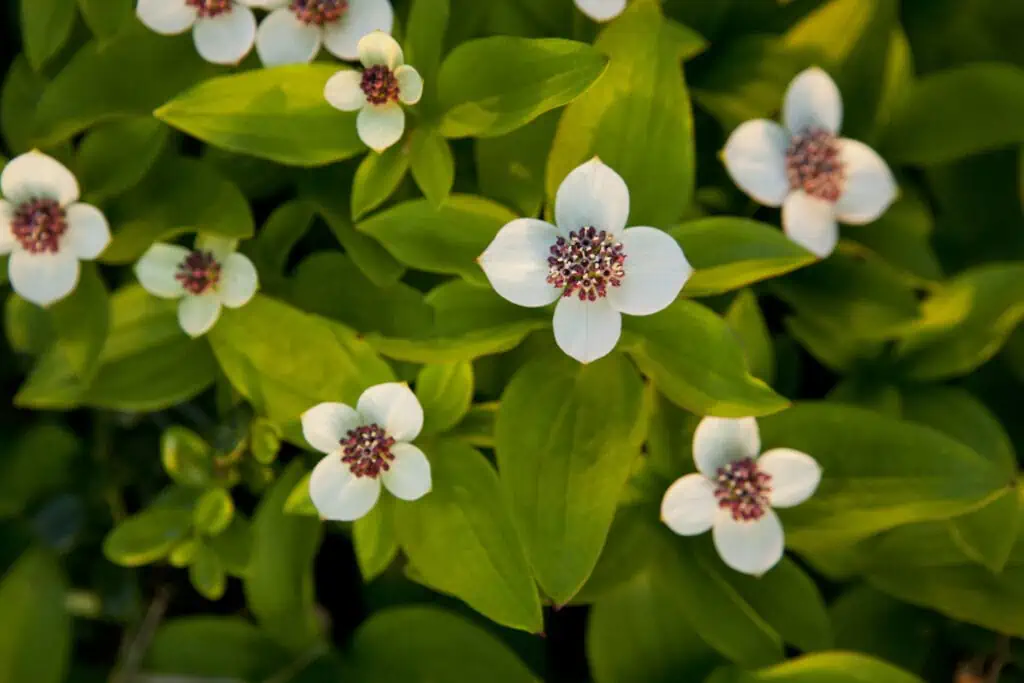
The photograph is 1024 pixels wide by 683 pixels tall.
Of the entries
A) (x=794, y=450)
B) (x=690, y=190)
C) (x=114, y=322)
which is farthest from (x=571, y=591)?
(x=114, y=322)

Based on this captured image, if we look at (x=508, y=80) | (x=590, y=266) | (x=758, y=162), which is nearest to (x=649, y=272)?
(x=590, y=266)

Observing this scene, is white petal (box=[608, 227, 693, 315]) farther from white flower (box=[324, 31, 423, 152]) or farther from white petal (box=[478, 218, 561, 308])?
white flower (box=[324, 31, 423, 152])

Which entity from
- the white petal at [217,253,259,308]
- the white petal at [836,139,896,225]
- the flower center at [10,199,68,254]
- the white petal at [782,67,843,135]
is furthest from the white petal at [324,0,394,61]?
the white petal at [836,139,896,225]

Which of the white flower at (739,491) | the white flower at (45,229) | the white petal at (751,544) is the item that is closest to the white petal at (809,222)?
the white flower at (739,491)

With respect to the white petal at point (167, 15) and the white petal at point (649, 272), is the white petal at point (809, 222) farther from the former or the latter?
the white petal at point (167, 15)

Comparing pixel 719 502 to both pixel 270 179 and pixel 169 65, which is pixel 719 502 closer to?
pixel 270 179

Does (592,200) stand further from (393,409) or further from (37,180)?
(37,180)
